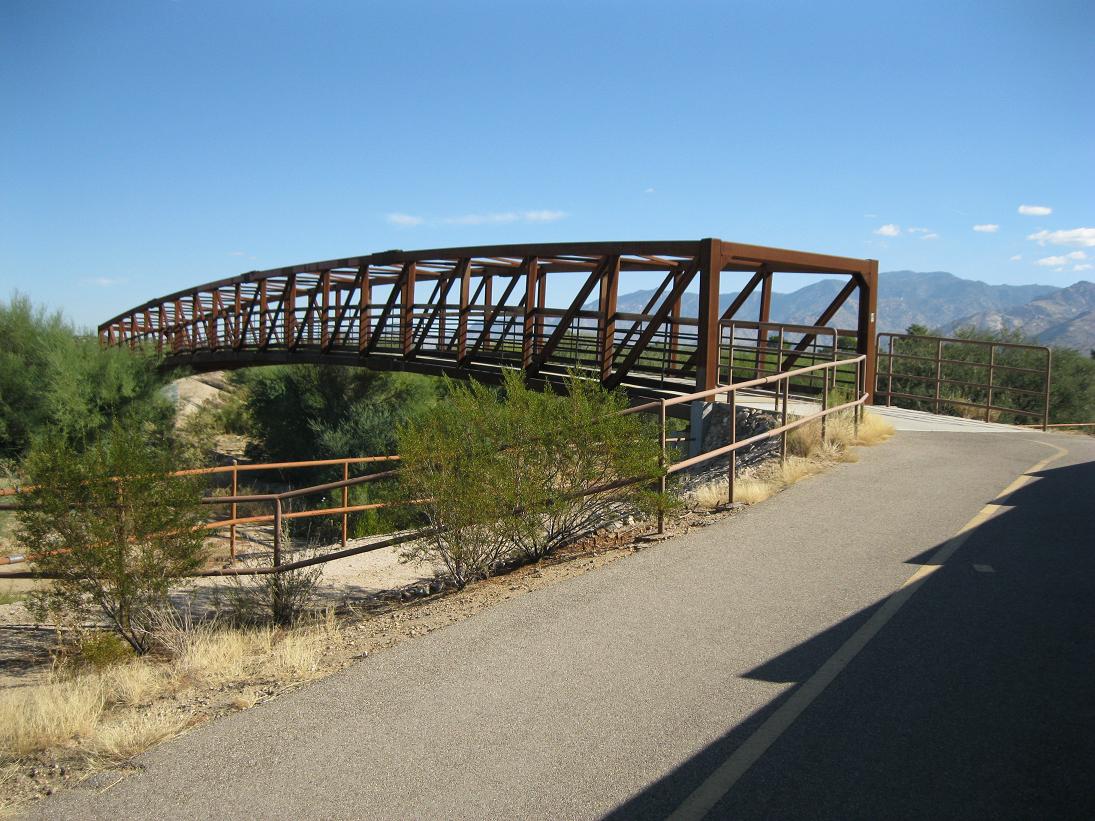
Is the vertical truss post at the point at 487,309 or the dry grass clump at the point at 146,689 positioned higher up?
the vertical truss post at the point at 487,309

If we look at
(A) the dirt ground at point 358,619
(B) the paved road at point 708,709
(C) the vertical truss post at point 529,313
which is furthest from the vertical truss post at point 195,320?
(B) the paved road at point 708,709

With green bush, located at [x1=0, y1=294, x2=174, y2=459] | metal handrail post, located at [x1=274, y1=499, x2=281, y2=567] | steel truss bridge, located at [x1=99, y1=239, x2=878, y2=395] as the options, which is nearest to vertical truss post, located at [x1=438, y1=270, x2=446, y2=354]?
steel truss bridge, located at [x1=99, y1=239, x2=878, y2=395]

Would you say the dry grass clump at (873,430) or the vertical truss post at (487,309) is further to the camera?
the vertical truss post at (487,309)

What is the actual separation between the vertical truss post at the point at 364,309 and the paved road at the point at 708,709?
1987cm

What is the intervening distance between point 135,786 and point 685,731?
9.79 ft

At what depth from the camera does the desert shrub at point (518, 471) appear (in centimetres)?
927

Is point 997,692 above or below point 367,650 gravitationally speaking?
above

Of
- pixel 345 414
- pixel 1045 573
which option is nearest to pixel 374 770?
pixel 1045 573

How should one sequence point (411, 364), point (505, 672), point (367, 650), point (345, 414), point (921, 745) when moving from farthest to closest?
1. point (345, 414)
2. point (411, 364)
3. point (367, 650)
4. point (505, 672)
5. point (921, 745)

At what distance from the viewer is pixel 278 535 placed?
9.66 m

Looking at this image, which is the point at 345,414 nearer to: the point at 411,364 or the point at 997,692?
the point at 411,364

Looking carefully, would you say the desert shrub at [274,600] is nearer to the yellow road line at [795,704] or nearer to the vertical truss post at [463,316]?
the yellow road line at [795,704]

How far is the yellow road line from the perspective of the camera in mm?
4457

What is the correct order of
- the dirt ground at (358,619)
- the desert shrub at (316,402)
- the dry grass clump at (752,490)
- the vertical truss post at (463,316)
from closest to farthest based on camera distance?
the dirt ground at (358,619)
the dry grass clump at (752,490)
the vertical truss post at (463,316)
the desert shrub at (316,402)
